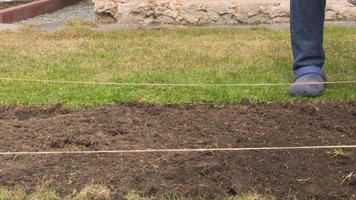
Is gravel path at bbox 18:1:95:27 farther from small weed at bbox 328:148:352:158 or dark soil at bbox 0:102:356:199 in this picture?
small weed at bbox 328:148:352:158

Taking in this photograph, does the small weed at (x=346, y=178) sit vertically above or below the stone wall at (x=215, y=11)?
above

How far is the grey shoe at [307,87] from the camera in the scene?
4.97 m

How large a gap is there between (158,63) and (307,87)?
1.78m

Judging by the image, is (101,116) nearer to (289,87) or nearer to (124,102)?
(124,102)

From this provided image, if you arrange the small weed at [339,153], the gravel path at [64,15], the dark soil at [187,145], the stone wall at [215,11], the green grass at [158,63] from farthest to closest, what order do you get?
the gravel path at [64,15]
the stone wall at [215,11]
the green grass at [158,63]
the small weed at [339,153]
the dark soil at [187,145]

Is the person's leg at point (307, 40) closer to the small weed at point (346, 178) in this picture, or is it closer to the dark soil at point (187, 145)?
the dark soil at point (187, 145)

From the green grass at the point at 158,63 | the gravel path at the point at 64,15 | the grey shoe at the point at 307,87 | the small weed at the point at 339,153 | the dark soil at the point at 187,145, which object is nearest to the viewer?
the dark soil at the point at 187,145

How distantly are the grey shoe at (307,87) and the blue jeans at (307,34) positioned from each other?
104 mm

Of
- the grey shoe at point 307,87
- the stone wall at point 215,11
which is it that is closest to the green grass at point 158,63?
the grey shoe at point 307,87

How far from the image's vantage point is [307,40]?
17.3ft

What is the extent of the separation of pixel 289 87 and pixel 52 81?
6.42 ft

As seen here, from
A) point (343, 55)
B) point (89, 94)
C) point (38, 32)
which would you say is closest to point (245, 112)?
point (89, 94)

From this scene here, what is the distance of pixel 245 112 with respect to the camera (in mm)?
4516

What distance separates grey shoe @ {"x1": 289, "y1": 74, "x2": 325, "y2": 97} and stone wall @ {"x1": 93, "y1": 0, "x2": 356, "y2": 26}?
3900 mm
